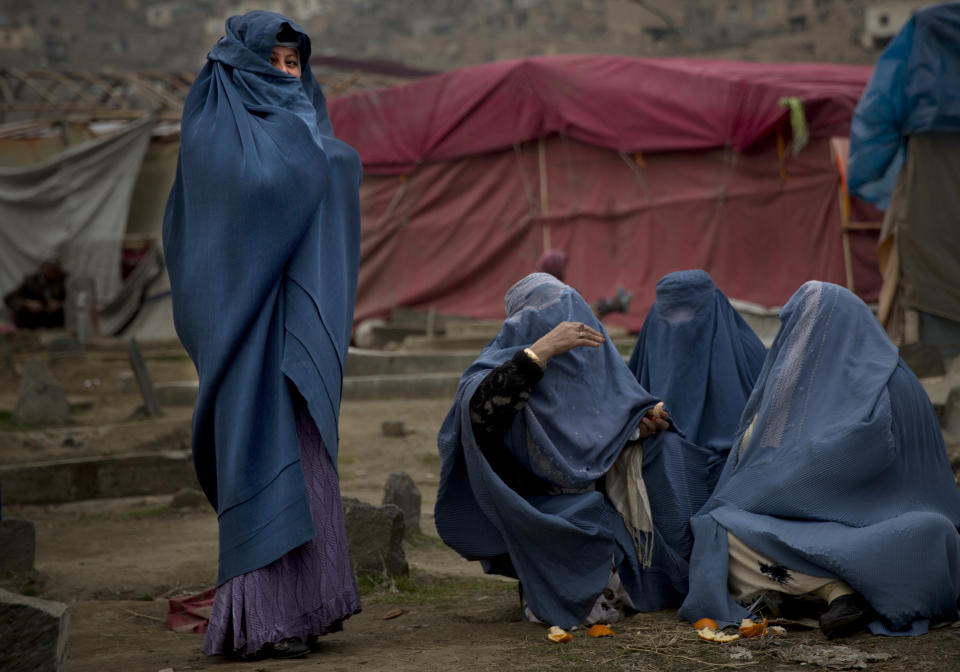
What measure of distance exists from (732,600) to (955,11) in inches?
252

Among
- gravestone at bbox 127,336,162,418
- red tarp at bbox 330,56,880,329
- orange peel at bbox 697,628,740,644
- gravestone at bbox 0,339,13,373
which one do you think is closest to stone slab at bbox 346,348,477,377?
gravestone at bbox 127,336,162,418

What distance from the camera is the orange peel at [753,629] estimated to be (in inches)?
126

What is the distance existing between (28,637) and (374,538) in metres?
A: 1.84

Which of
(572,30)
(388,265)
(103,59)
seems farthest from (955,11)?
(103,59)

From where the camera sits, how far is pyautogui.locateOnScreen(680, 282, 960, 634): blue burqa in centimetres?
318

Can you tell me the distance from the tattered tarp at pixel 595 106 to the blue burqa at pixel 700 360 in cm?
775

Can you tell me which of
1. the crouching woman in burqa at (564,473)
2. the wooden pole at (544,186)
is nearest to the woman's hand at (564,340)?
the crouching woman in burqa at (564,473)

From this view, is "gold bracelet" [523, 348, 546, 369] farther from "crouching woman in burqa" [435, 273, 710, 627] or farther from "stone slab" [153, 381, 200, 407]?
"stone slab" [153, 381, 200, 407]

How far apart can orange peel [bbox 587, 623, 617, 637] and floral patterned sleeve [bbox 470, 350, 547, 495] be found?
0.61 m

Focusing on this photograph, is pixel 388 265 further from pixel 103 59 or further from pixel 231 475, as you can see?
pixel 103 59

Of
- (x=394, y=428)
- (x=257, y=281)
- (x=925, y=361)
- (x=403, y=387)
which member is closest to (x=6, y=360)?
(x=403, y=387)

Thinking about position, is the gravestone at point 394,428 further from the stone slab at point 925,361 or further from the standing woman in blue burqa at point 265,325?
the standing woman in blue burqa at point 265,325

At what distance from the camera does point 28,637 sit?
2.62 m

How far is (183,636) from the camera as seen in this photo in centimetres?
375
